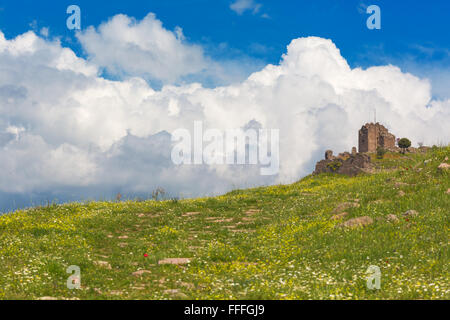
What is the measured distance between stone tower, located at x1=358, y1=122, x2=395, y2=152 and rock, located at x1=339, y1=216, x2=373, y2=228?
10269 cm

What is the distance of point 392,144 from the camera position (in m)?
114

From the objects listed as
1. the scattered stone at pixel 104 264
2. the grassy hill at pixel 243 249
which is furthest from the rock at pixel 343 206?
the scattered stone at pixel 104 264

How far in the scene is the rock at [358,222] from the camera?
17438 millimetres

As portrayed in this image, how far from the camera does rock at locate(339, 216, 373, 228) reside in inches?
687

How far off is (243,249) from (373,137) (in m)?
108

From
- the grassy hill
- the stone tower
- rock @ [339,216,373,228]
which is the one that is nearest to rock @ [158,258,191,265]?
the grassy hill

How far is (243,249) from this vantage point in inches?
671

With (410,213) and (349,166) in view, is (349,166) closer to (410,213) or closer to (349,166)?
(349,166)

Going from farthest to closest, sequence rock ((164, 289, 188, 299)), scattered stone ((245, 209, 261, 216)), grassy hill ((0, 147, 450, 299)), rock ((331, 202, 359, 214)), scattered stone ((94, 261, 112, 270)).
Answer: scattered stone ((245, 209, 261, 216))
rock ((331, 202, 359, 214))
scattered stone ((94, 261, 112, 270))
grassy hill ((0, 147, 450, 299))
rock ((164, 289, 188, 299))

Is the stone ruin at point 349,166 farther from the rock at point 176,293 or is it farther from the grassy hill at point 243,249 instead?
the rock at point 176,293

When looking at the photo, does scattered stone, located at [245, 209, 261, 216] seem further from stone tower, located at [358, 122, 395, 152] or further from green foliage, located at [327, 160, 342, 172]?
stone tower, located at [358, 122, 395, 152]

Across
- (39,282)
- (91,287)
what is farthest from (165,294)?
(39,282)

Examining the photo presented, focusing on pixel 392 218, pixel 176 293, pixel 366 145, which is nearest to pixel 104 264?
pixel 176 293
